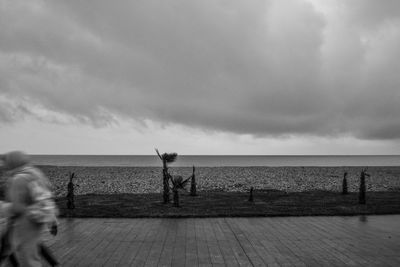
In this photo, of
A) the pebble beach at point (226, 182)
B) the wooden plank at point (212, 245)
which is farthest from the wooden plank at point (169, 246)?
the pebble beach at point (226, 182)

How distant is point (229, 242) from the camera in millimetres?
9953

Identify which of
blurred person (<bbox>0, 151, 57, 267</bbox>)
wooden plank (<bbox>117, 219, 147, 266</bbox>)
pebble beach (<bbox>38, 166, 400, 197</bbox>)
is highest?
blurred person (<bbox>0, 151, 57, 267</bbox>)

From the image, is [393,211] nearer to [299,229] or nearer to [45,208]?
[299,229]

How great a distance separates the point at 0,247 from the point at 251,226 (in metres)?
7.97

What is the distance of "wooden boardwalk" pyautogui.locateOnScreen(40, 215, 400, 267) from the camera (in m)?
8.17

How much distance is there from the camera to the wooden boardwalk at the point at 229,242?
8.17m

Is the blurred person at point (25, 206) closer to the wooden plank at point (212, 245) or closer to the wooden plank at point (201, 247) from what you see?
the wooden plank at point (201, 247)

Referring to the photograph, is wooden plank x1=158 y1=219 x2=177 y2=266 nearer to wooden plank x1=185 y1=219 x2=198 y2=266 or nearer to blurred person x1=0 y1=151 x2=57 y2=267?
wooden plank x1=185 y1=219 x2=198 y2=266

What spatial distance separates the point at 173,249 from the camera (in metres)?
9.13

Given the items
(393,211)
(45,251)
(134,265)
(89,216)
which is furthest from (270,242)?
(393,211)

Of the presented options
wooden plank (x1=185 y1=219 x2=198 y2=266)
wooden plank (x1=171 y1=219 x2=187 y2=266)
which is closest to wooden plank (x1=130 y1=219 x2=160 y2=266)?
wooden plank (x1=171 y1=219 x2=187 y2=266)

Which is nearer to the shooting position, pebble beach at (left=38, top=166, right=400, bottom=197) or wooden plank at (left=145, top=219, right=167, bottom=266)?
wooden plank at (left=145, top=219, right=167, bottom=266)

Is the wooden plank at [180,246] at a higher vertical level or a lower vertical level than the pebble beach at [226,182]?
higher

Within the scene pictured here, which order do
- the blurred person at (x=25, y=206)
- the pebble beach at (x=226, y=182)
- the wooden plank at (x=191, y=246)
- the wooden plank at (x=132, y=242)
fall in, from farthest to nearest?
the pebble beach at (x=226, y=182), the wooden plank at (x=132, y=242), the wooden plank at (x=191, y=246), the blurred person at (x=25, y=206)
